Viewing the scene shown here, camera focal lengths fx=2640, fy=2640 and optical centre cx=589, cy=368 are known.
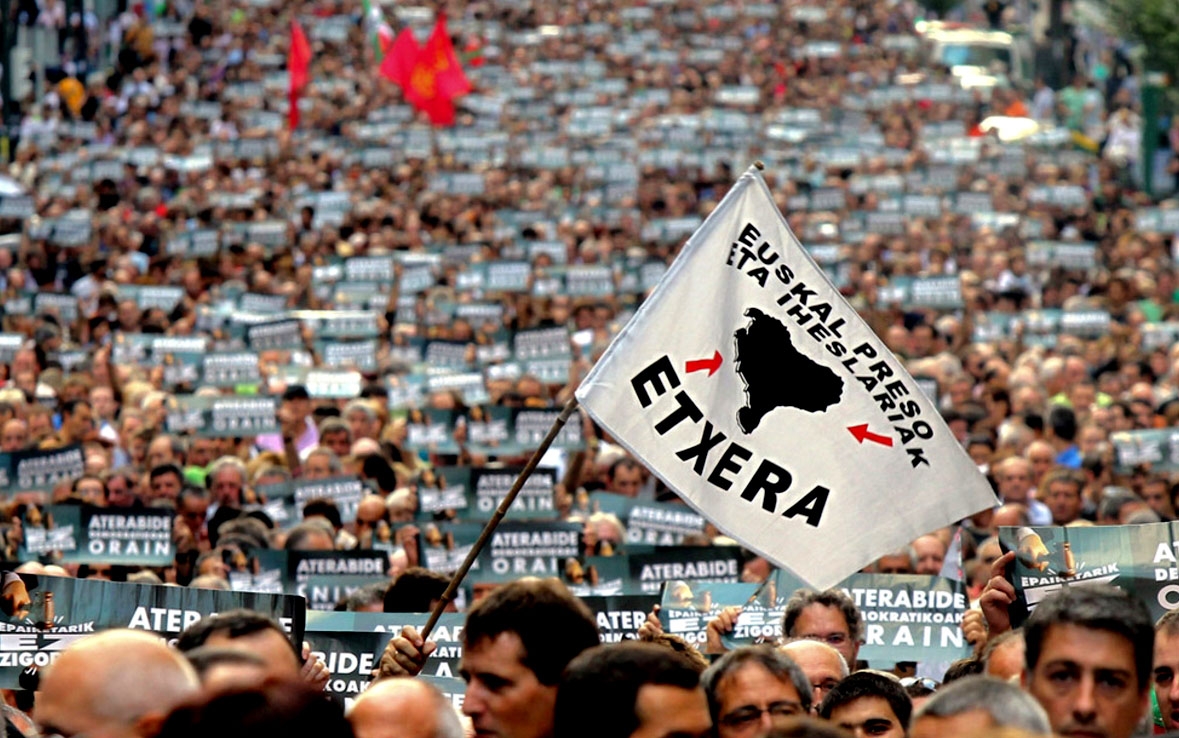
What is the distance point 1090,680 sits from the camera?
5609mm

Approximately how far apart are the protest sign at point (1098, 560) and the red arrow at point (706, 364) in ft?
3.23

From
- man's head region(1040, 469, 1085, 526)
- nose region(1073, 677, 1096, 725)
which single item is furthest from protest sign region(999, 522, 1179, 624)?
man's head region(1040, 469, 1085, 526)

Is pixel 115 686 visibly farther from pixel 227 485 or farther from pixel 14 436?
pixel 14 436

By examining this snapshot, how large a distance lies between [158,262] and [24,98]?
17282 mm

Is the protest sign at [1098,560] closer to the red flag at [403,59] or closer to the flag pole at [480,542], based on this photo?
the flag pole at [480,542]

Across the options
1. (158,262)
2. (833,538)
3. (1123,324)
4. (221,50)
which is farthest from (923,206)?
(833,538)

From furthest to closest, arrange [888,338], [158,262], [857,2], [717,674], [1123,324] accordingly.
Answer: [857,2] → [158,262] → [1123,324] → [888,338] → [717,674]

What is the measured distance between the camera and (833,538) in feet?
25.4

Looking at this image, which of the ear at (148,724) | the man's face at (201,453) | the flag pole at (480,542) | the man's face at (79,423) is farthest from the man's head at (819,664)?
the man's face at (79,423)

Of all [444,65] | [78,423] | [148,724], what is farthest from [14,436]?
[444,65]

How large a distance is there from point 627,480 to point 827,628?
6.34 meters

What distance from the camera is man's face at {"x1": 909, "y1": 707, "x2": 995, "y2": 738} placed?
499cm

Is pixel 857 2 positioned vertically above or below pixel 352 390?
above

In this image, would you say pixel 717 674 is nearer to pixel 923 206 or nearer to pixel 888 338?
pixel 888 338
